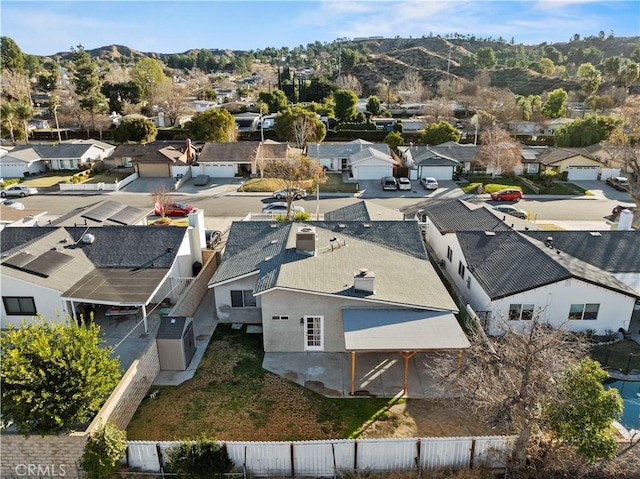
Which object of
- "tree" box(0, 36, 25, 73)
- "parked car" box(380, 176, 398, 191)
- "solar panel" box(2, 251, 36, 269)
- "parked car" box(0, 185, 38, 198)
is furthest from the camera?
"tree" box(0, 36, 25, 73)

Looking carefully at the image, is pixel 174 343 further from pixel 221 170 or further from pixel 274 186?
pixel 221 170

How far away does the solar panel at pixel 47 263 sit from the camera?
76.7 feet

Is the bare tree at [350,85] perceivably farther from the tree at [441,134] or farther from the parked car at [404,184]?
the parked car at [404,184]

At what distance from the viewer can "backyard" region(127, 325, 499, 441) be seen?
16859mm

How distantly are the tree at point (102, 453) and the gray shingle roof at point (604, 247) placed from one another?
24.8 meters

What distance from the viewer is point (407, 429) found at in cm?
1705

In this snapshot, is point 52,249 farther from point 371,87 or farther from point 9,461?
point 371,87

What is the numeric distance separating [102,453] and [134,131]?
212 ft

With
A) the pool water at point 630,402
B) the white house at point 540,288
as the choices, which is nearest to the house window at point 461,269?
the white house at point 540,288

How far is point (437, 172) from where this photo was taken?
188 ft

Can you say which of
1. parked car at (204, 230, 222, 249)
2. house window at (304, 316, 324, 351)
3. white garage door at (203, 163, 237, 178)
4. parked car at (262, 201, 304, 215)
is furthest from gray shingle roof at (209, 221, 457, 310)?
white garage door at (203, 163, 237, 178)

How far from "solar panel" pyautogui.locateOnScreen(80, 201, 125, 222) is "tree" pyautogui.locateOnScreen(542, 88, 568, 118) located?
85.6 meters

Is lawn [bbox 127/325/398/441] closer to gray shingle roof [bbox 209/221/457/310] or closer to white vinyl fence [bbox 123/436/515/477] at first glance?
white vinyl fence [bbox 123/436/515/477]

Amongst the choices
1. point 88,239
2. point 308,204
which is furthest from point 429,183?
point 88,239
